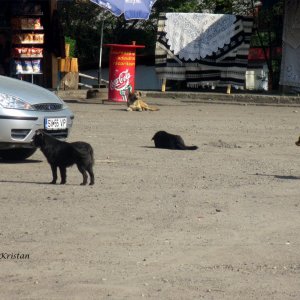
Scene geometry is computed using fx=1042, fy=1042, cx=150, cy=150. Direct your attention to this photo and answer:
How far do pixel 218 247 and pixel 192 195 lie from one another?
2543 millimetres

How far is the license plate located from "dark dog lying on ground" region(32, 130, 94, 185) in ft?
4.38

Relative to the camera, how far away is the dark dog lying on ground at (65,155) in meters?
10.9

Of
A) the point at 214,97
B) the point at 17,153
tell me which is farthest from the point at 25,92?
the point at 214,97

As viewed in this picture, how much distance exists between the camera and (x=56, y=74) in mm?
26500

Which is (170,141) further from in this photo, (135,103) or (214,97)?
(214,97)

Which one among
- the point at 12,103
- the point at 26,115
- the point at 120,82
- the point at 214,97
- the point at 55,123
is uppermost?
the point at 12,103

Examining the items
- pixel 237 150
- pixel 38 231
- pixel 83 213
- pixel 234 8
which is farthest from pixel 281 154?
pixel 234 8

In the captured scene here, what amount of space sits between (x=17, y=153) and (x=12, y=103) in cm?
107

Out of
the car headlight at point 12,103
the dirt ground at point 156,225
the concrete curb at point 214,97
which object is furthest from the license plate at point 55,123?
the concrete curb at point 214,97

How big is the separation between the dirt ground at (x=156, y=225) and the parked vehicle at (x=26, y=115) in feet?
1.31

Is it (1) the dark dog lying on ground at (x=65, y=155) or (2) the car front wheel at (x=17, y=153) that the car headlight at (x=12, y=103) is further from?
(1) the dark dog lying on ground at (x=65, y=155)

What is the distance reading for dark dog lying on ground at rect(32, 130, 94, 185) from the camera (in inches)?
429

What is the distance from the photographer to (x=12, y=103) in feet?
41.2

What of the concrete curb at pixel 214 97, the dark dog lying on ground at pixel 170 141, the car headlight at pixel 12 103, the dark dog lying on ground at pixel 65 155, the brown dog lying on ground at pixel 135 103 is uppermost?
the car headlight at pixel 12 103
